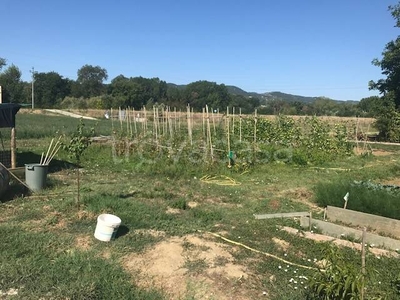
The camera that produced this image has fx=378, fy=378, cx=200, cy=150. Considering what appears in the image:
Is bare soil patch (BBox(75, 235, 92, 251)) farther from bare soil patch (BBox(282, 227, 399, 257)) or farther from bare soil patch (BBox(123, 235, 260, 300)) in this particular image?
bare soil patch (BBox(282, 227, 399, 257))

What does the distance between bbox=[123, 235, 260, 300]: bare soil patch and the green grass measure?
0.04 metres

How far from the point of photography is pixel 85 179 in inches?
368

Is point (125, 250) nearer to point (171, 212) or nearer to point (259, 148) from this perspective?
point (171, 212)

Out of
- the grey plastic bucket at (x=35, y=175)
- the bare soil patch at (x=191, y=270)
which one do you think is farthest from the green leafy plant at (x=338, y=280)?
the grey plastic bucket at (x=35, y=175)

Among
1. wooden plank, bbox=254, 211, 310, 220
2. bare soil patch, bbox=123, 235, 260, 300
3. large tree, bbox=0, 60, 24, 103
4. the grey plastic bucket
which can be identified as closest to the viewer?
bare soil patch, bbox=123, 235, 260, 300

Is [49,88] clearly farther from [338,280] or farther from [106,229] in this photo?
[338,280]

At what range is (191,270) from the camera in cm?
427

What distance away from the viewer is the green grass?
3.92 metres

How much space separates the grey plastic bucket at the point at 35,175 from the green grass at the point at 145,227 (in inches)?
9.3

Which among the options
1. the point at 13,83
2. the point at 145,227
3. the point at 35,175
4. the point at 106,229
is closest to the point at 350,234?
the point at 145,227

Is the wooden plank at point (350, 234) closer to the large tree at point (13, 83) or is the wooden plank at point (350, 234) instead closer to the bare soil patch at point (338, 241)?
the bare soil patch at point (338, 241)

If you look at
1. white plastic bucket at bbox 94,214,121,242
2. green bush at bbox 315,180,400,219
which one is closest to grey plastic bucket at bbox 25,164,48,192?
A: white plastic bucket at bbox 94,214,121,242

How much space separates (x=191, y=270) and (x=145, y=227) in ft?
4.96

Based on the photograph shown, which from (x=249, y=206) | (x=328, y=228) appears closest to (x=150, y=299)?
(x=328, y=228)
